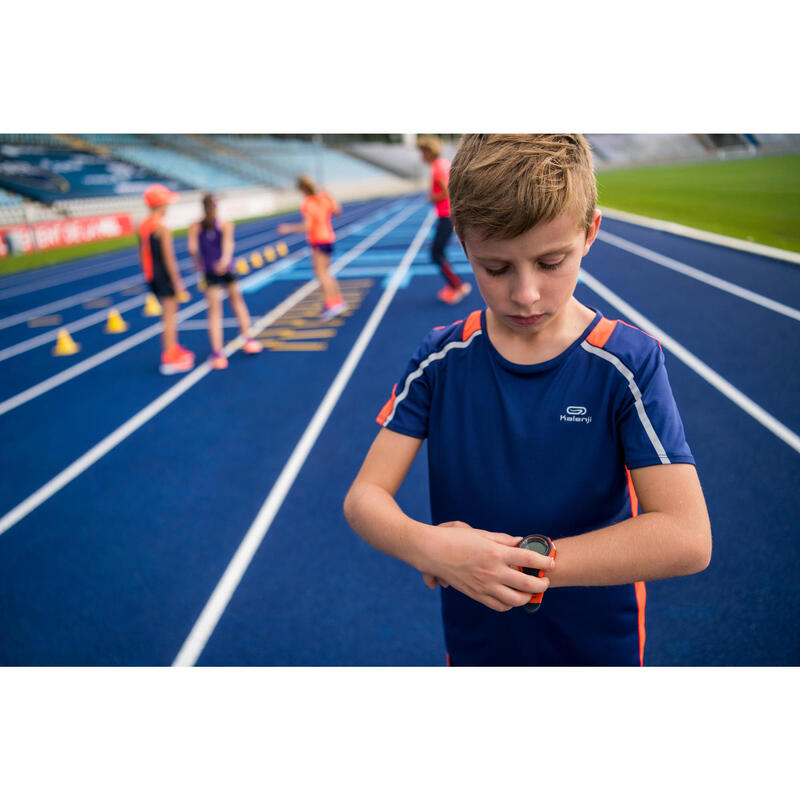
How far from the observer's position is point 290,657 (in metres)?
2.00

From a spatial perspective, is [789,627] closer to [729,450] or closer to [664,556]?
[729,450]

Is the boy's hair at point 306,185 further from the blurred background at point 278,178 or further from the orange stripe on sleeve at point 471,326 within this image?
the orange stripe on sleeve at point 471,326

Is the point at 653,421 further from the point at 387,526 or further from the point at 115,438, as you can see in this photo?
the point at 115,438

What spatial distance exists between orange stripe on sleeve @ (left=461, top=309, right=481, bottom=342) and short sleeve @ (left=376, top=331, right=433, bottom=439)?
72mm

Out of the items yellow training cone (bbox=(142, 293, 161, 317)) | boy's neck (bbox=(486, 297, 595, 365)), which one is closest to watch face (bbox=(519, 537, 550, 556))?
boy's neck (bbox=(486, 297, 595, 365))

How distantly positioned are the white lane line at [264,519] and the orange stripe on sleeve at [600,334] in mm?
1921

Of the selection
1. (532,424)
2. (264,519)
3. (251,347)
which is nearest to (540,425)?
A: (532,424)

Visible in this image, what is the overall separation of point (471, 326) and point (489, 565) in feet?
1.34

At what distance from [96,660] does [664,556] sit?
85.1 inches

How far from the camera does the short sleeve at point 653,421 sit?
826mm

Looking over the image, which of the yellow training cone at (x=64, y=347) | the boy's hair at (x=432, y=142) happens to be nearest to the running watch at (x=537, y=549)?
the boy's hair at (x=432, y=142)

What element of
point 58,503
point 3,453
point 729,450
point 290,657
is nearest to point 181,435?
point 58,503

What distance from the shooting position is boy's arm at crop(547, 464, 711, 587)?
31.9 inches

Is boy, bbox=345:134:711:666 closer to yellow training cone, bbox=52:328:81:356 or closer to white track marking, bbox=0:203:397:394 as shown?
white track marking, bbox=0:203:397:394
